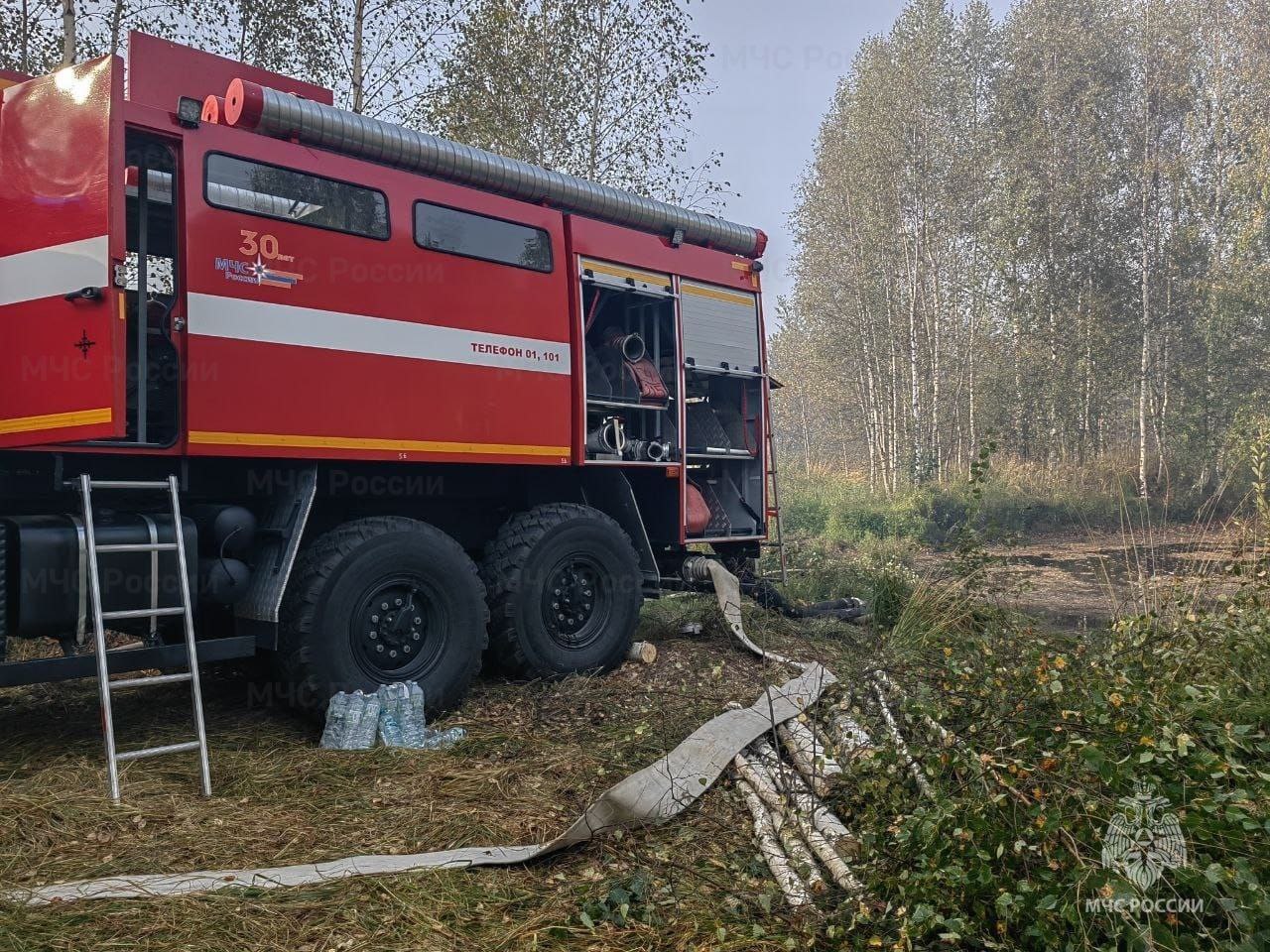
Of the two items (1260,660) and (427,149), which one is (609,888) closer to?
(1260,660)

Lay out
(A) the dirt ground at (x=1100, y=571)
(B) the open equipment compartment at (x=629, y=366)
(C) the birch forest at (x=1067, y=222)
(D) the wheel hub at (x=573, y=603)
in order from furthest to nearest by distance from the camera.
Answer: (C) the birch forest at (x=1067, y=222) < (B) the open equipment compartment at (x=629, y=366) < (D) the wheel hub at (x=573, y=603) < (A) the dirt ground at (x=1100, y=571)

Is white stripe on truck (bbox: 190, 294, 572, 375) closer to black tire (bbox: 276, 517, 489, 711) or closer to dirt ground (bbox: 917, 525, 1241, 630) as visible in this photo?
black tire (bbox: 276, 517, 489, 711)

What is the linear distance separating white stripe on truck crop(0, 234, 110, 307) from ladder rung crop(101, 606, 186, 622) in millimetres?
1581

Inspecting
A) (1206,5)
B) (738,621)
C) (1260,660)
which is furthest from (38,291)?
(1206,5)

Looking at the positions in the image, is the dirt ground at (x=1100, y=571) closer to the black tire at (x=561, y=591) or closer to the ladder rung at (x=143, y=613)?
the black tire at (x=561, y=591)

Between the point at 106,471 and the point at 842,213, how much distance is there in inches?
977

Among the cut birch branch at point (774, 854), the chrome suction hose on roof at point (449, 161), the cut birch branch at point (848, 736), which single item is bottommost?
the cut birch branch at point (774, 854)

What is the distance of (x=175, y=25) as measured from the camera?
1259 cm

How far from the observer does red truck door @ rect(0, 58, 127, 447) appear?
4102 millimetres

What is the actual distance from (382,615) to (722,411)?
4100 mm

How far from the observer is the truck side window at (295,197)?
Answer: 4.57 meters

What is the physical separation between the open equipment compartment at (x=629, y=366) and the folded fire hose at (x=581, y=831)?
257cm

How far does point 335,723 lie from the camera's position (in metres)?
4.68

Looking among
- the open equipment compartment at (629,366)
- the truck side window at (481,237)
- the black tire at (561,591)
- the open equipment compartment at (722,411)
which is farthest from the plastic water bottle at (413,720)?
the open equipment compartment at (722,411)
